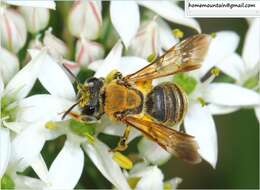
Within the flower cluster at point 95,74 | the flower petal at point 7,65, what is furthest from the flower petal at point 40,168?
the flower petal at point 7,65

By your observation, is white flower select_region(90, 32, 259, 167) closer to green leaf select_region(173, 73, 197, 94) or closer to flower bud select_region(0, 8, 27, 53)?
green leaf select_region(173, 73, 197, 94)

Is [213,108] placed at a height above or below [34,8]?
below

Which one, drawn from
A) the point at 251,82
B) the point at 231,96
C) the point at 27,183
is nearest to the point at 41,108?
the point at 27,183

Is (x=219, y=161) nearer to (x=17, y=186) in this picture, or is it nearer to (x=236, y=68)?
(x=236, y=68)

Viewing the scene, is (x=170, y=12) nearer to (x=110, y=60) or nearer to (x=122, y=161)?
(x=110, y=60)

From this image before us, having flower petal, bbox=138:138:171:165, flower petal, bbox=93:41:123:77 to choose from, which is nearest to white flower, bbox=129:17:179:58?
flower petal, bbox=93:41:123:77

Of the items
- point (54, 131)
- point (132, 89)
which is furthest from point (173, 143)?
point (54, 131)
